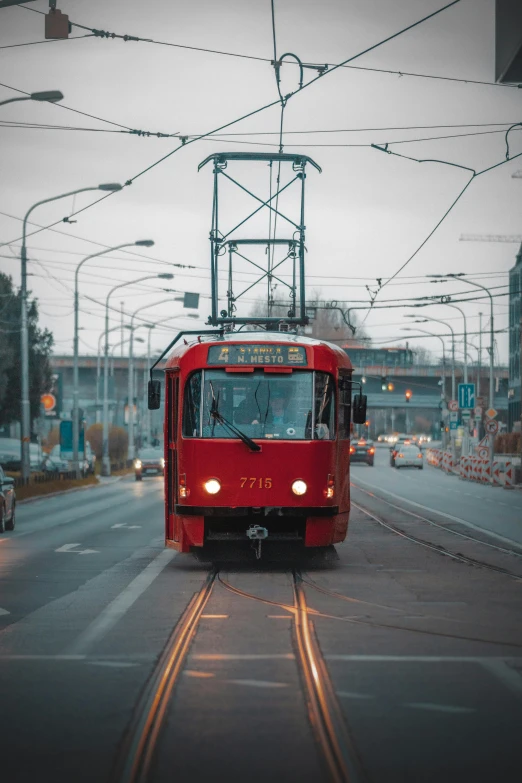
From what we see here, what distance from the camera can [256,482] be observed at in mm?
15391

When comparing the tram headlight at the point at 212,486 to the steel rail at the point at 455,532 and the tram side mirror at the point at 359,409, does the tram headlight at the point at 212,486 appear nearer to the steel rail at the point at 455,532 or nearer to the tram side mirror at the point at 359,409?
the tram side mirror at the point at 359,409

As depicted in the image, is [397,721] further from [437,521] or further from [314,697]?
[437,521]

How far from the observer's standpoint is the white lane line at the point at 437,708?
7312 millimetres

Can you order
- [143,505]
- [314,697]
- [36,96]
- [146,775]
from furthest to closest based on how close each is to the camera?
[143,505], [36,96], [314,697], [146,775]

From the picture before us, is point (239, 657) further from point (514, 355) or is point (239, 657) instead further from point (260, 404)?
point (514, 355)

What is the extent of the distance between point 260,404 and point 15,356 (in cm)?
4488

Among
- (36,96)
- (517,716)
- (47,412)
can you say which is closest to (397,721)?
(517,716)

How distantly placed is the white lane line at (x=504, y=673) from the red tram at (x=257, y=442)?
644cm

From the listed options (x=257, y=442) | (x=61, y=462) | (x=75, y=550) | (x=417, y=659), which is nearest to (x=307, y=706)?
(x=417, y=659)

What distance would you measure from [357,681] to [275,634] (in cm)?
221

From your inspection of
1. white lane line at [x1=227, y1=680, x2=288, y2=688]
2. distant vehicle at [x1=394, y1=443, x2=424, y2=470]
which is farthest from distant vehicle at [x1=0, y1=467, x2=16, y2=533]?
distant vehicle at [x1=394, y1=443, x2=424, y2=470]

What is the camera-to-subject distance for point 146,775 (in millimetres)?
5867

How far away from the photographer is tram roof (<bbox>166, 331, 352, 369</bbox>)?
16.0m

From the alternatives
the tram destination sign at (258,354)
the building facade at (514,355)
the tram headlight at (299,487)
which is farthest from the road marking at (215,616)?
the building facade at (514,355)
